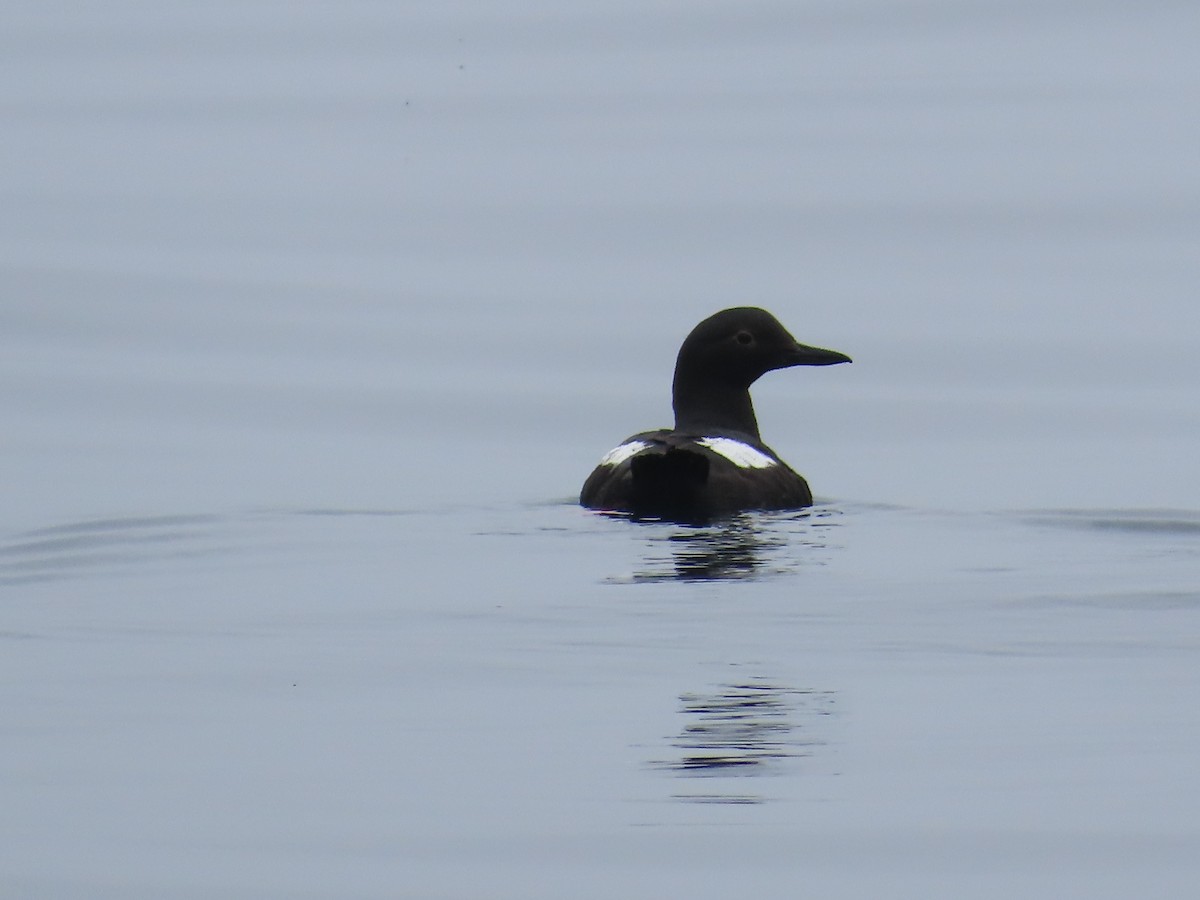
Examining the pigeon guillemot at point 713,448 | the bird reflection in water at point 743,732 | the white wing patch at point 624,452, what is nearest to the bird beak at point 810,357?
the pigeon guillemot at point 713,448

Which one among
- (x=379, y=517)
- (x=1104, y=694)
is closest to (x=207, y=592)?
(x=379, y=517)

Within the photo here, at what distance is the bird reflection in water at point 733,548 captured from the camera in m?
9.61

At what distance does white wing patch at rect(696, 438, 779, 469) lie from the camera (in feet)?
36.2

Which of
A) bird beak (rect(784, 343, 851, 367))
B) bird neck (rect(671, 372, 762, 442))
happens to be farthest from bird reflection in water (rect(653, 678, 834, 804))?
bird beak (rect(784, 343, 851, 367))

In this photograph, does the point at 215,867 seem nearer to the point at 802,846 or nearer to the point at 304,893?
the point at 304,893

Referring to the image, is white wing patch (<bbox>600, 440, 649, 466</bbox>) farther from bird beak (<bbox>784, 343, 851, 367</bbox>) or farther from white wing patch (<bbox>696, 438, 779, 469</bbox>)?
bird beak (<bbox>784, 343, 851, 367</bbox>)

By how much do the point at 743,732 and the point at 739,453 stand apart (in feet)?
14.1

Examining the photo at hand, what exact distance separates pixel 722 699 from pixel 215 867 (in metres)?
1.94

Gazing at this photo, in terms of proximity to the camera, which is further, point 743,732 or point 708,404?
point 708,404

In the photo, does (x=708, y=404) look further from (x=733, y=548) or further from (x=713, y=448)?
(x=733, y=548)

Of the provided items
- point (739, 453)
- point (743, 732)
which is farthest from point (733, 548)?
point (743, 732)

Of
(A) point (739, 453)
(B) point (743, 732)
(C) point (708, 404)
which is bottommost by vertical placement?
(B) point (743, 732)

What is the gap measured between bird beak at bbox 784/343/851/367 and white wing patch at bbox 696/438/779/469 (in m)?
1.20

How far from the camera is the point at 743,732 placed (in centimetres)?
698
